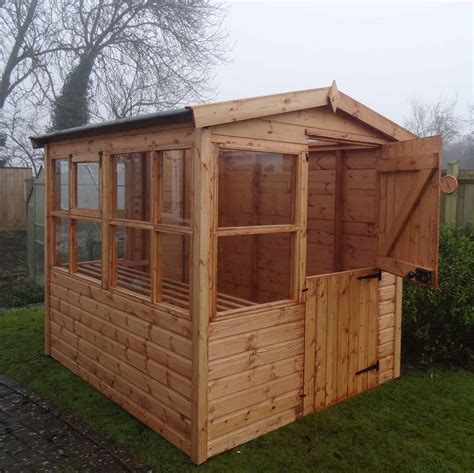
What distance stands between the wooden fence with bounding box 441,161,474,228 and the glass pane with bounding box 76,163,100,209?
14.9 ft

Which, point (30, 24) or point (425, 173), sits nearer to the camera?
point (425, 173)

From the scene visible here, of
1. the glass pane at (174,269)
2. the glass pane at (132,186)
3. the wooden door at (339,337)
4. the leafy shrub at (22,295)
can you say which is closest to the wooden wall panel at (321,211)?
the wooden door at (339,337)

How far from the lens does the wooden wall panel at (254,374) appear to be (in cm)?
343

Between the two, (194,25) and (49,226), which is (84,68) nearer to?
(194,25)

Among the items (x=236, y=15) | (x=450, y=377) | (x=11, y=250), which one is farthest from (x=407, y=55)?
(x=450, y=377)

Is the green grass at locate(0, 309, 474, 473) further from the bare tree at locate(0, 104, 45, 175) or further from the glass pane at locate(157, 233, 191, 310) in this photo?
the bare tree at locate(0, 104, 45, 175)

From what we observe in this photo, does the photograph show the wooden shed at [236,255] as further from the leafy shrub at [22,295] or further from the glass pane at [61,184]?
the leafy shrub at [22,295]

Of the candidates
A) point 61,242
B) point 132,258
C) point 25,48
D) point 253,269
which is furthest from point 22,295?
point 25,48

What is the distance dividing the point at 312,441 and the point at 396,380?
1570 mm

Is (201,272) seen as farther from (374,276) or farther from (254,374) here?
(374,276)

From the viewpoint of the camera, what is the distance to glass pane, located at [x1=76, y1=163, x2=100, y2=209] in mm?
4516

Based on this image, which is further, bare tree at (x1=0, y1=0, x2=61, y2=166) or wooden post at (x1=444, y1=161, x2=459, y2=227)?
bare tree at (x1=0, y1=0, x2=61, y2=166)

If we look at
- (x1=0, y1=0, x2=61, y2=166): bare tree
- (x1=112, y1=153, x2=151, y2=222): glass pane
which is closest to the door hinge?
(x1=112, y1=153, x2=151, y2=222): glass pane

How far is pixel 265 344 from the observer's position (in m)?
3.71
